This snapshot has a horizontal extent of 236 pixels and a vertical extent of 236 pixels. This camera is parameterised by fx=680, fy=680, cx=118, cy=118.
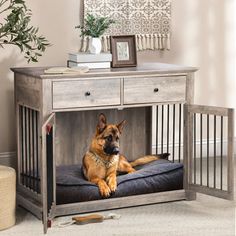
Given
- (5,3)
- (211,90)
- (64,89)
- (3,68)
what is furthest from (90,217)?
(211,90)

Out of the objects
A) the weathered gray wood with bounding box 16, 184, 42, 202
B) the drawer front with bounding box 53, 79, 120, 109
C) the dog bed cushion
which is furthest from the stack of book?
the weathered gray wood with bounding box 16, 184, 42, 202

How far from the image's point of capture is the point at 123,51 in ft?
14.3

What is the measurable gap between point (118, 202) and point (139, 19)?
151 centimetres

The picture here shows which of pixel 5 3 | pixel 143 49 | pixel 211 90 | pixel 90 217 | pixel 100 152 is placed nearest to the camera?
pixel 90 217

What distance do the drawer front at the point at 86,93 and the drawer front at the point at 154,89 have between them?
8 cm

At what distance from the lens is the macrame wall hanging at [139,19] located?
473 cm

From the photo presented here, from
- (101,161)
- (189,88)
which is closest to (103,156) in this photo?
(101,161)

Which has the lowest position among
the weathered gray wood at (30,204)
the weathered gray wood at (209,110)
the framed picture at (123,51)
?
the weathered gray wood at (30,204)

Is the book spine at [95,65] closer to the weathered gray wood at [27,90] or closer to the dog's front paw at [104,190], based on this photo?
the weathered gray wood at [27,90]

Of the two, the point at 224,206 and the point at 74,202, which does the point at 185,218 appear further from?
the point at 74,202

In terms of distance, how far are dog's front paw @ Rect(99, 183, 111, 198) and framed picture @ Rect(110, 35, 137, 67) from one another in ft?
2.62

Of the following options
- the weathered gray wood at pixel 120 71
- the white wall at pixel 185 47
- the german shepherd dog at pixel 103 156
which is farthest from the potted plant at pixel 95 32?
the german shepherd dog at pixel 103 156

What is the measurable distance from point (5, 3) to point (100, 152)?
4.06ft

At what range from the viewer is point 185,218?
383 centimetres
